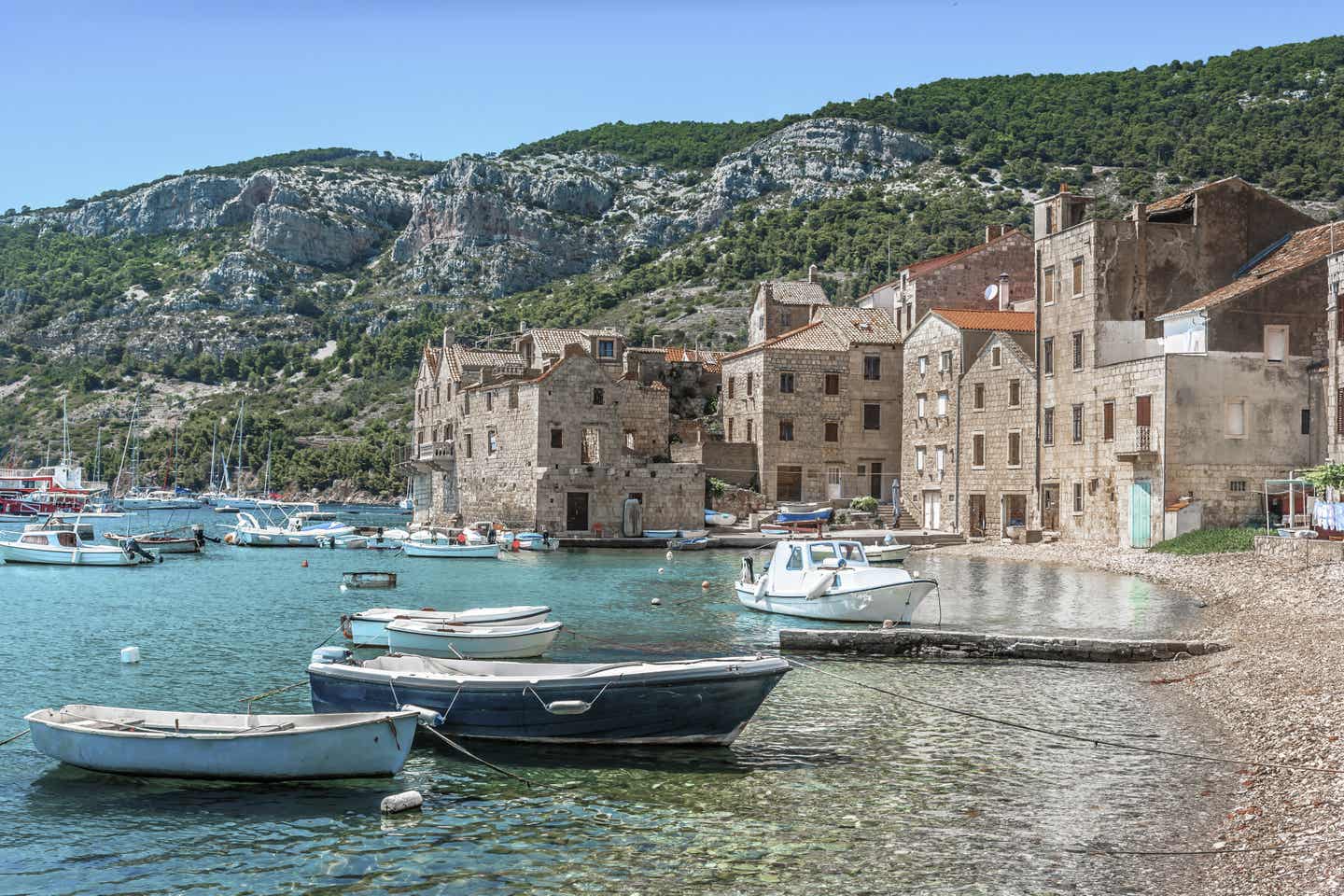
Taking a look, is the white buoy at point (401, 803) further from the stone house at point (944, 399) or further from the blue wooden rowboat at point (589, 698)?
the stone house at point (944, 399)

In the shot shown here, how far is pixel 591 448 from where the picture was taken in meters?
64.9

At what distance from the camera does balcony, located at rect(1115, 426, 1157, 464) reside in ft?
142

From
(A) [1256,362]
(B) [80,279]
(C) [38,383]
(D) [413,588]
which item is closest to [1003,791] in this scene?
(D) [413,588]

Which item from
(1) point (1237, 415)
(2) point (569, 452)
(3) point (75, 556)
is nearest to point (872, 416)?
(2) point (569, 452)

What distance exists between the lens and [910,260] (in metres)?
110

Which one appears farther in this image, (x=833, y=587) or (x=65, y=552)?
(x=65, y=552)

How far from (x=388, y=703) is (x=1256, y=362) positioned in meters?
36.9

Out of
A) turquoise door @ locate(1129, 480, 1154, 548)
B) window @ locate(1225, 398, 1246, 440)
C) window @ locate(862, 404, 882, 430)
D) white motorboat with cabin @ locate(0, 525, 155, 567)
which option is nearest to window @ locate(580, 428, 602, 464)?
window @ locate(862, 404, 882, 430)

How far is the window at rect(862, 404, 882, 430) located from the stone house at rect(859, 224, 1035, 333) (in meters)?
4.84

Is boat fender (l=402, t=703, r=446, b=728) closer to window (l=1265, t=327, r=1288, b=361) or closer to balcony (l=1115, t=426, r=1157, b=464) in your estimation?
balcony (l=1115, t=426, r=1157, b=464)

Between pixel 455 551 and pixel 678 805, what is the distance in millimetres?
43116

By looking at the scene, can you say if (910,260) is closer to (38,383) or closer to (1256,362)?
(1256,362)

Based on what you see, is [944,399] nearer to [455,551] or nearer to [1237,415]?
[1237,415]

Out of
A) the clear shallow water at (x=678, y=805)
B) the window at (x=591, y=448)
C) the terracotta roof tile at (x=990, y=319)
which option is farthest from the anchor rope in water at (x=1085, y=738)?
the window at (x=591, y=448)
